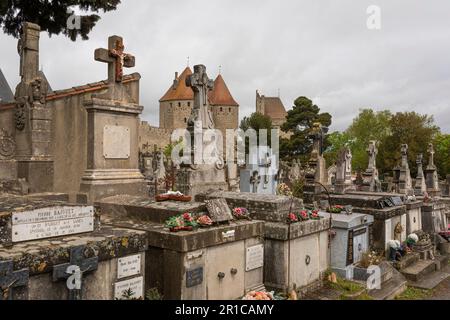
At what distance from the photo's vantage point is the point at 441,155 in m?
44.3

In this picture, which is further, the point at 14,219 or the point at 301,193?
the point at 301,193

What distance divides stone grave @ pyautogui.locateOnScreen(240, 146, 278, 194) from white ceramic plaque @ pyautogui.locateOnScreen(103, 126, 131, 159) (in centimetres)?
729

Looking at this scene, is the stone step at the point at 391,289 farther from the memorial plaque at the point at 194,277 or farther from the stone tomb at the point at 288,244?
the memorial plaque at the point at 194,277

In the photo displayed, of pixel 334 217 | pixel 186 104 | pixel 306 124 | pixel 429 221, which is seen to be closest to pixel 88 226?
pixel 334 217

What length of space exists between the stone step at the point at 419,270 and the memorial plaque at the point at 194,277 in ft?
18.4

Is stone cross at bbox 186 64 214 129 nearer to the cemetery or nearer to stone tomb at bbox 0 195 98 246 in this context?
the cemetery

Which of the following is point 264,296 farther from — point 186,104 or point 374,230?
point 186,104

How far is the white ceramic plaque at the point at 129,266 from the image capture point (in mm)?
4262

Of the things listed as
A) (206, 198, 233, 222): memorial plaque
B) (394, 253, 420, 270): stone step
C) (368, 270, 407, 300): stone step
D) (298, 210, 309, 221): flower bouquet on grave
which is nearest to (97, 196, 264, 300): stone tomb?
(206, 198, 233, 222): memorial plaque

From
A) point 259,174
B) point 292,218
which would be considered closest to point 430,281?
point 292,218

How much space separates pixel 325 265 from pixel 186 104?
5922 cm

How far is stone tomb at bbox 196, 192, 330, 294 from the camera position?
6305mm

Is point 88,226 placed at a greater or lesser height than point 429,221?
greater
